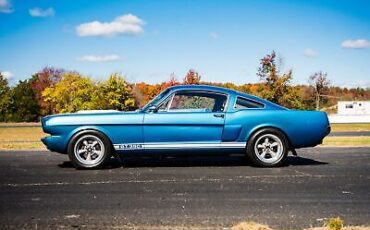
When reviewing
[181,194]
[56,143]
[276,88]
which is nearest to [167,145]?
[56,143]

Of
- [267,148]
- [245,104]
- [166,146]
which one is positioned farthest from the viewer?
[245,104]

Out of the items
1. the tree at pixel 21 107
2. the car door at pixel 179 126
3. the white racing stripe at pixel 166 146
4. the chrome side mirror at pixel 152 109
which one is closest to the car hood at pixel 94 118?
the chrome side mirror at pixel 152 109

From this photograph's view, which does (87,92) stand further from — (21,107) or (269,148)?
(269,148)

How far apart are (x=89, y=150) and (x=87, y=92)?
61761 millimetres

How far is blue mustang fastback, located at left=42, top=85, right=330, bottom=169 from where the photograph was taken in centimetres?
749

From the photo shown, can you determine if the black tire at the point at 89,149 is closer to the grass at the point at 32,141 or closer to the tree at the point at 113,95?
the grass at the point at 32,141

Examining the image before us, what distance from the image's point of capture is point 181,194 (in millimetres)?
5332

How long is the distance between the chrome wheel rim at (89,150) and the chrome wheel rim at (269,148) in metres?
2.74

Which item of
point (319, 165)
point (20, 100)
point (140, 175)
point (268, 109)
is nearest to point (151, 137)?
point (140, 175)

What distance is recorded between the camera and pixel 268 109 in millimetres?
7836

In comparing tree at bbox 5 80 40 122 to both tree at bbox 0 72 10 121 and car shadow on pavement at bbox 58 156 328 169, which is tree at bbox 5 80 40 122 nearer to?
tree at bbox 0 72 10 121

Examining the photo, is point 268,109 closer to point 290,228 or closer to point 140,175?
point 140,175

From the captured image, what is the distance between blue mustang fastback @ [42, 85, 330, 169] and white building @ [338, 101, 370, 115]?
7468cm

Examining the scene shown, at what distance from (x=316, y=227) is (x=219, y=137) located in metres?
3.82
